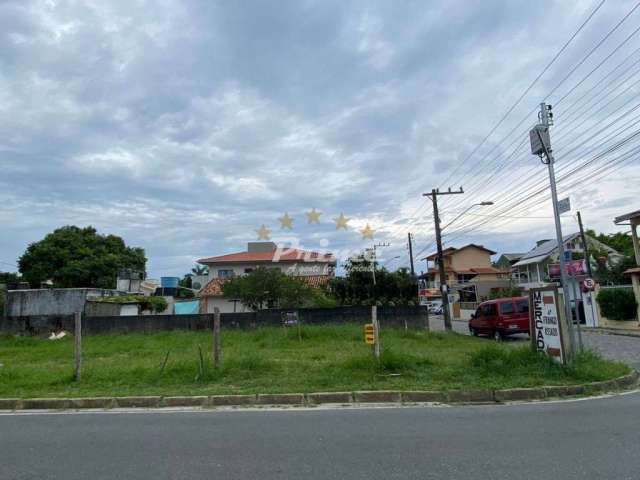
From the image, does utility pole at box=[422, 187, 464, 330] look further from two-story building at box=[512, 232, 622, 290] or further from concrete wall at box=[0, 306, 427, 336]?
two-story building at box=[512, 232, 622, 290]

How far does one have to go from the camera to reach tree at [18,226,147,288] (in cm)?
4897

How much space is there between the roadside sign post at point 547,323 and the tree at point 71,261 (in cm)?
4814

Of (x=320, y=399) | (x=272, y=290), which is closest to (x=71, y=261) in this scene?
(x=272, y=290)

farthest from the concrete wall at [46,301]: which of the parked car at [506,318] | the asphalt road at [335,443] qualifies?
Result: the parked car at [506,318]

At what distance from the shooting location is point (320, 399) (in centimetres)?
834

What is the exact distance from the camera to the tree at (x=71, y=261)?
48969 mm

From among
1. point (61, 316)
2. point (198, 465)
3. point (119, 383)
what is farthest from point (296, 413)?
point (61, 316)

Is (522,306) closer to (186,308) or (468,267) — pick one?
(186,308)

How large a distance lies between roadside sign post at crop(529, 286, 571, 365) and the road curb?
4.79 feet

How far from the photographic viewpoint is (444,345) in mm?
17375

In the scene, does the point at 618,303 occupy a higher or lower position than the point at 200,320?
lower

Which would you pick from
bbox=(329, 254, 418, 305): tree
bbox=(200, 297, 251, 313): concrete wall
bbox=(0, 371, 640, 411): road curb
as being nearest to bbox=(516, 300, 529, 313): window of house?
bbox=(329, 254, 418, 305): tree

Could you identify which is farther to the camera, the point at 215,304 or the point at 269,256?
the point at 269,256

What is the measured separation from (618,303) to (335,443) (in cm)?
2716
